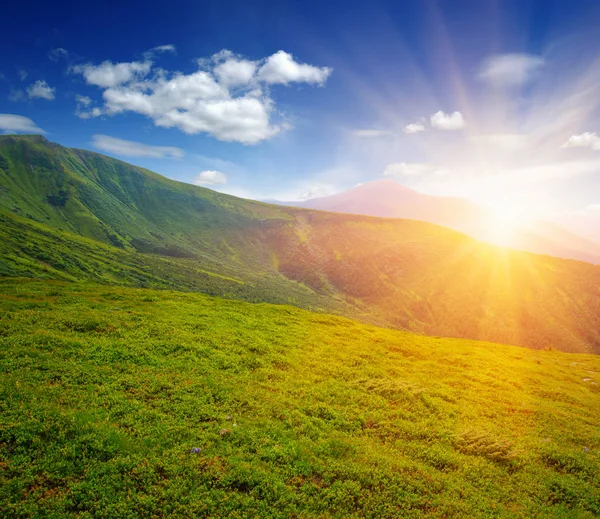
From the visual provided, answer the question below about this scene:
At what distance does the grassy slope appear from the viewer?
40.2 ft

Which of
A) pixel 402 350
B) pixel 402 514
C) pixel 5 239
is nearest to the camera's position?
pixel 402 514

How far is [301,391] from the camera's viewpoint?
20.8 meters

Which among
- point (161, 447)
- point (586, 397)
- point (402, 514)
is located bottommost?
point (586, 397)

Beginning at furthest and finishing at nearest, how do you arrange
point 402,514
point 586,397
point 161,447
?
1. point 586,397
2. point 161,447
3. point 402,514

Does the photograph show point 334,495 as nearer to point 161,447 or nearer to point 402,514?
point 402,514

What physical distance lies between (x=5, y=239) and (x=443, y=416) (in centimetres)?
20843

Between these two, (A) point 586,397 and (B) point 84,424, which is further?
(A) point 586,397

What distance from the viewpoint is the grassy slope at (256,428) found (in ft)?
40.2

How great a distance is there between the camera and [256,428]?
16188mm

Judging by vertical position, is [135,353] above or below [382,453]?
above

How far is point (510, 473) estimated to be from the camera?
1633 cm

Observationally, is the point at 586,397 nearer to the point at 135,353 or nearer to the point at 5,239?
the point at 135,353

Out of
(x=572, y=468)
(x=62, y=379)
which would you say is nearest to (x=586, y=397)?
(x=572, y=468)

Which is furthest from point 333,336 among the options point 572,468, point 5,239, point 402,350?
point 5,239
